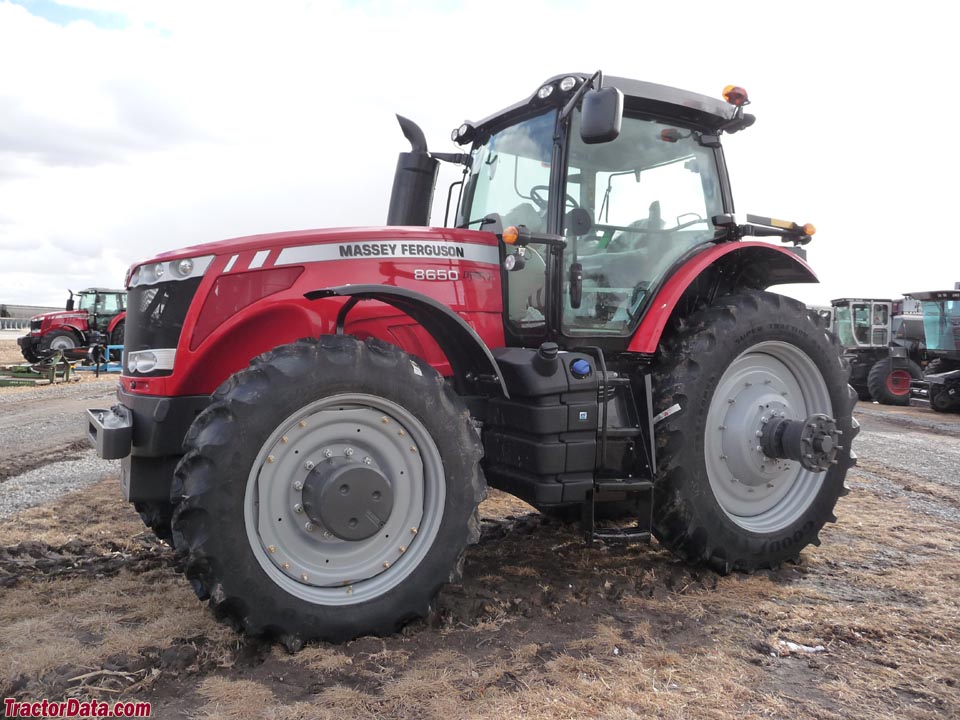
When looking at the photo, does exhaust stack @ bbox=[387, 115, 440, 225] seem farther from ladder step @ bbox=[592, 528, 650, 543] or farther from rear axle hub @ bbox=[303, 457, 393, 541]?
ladder step @ bbox=[592, 528, 650, 543]

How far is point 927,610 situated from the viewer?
339 centimetres

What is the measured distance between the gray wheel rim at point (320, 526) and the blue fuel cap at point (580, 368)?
84cm

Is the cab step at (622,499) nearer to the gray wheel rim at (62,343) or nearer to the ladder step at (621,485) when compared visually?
the ladder step at (621,485)

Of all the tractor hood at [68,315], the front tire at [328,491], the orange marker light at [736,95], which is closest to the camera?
the front tire at [328,491]

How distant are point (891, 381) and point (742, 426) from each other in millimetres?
14138

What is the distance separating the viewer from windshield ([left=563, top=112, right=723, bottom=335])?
389cm

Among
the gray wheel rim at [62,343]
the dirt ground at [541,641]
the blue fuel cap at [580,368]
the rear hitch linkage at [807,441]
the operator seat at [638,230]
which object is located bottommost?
the dirt ground at [541,641]

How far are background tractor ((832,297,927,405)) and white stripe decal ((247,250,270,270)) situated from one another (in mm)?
15831

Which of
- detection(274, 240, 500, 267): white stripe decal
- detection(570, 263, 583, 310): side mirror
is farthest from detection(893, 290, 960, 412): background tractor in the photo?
detection(274, 240, 500, 267): white stripe decal

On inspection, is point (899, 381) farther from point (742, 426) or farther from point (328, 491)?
point (328, 491)

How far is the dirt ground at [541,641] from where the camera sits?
8.22 feet

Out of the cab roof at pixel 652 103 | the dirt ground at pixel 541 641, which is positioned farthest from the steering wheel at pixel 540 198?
the dirt ground at pixel 541 641

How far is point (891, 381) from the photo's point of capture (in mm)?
16047

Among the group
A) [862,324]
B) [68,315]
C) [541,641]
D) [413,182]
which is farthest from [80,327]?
[541,641]
